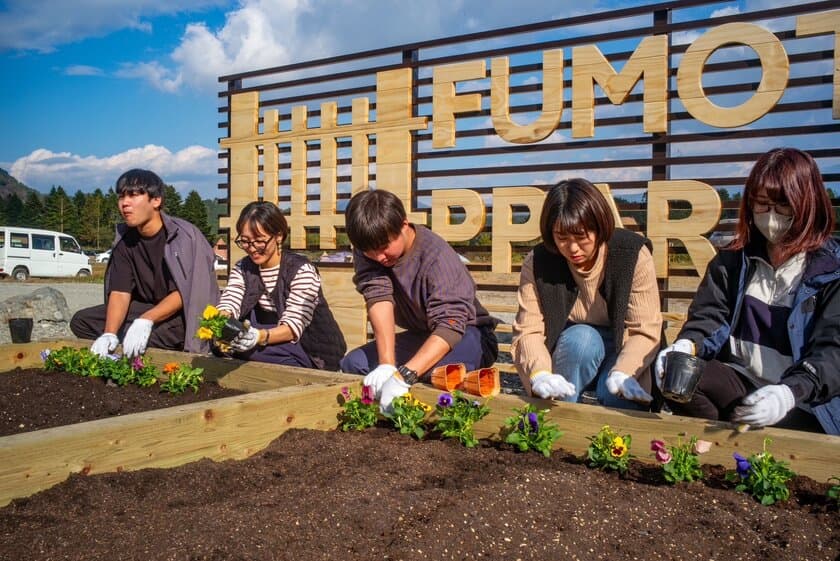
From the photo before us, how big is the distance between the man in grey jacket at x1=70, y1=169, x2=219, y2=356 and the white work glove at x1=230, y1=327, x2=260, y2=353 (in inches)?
37.1

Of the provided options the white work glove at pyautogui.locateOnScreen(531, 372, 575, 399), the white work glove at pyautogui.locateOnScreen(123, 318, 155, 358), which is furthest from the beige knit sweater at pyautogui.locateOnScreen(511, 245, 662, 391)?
the white work glove at pyautogui.locateOnScreen(123, 318, 155, 358)

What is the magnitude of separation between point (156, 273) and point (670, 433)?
10.2ft

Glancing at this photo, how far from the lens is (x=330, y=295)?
6.12m

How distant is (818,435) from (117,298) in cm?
359

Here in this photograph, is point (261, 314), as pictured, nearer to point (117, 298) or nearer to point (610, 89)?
point (117, 298)

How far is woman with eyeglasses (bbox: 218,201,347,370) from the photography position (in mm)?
3553

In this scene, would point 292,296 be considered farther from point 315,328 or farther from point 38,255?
point 38,255

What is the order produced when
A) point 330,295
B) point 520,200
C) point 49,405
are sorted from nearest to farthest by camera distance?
point 49,405
point 520,200
point 330,295

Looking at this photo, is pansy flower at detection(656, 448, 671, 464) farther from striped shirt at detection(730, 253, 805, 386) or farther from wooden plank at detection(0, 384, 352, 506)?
wooden plank at detection(0, 384, 352, 506)

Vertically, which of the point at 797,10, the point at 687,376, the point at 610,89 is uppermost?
the point at 797,10

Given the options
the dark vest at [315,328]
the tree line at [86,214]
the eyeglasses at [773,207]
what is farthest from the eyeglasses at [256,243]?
the tree line at [86,214]

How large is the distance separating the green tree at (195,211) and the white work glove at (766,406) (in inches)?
2967

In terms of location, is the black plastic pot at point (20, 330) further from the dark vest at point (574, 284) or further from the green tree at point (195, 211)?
the green tree at point (195, 211)

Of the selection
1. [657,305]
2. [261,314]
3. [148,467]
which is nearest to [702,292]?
[657,305]
